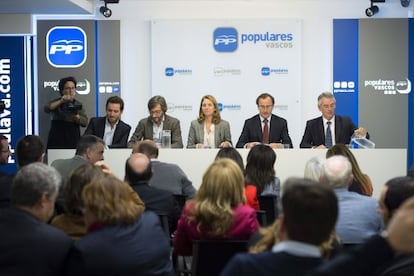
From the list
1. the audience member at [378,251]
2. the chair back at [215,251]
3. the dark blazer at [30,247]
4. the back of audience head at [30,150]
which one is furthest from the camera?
the back of audience head at [30,150]

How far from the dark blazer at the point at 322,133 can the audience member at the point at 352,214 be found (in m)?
3.62

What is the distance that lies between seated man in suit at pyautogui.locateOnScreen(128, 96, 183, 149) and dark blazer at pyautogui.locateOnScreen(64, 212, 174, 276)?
15.5 ft

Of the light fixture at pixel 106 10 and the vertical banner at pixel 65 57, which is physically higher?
the light fixture at pixel 106 10

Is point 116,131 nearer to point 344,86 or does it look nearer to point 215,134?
point 215,134

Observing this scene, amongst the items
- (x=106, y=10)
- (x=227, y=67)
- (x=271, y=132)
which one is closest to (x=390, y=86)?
(x=227, y=67)

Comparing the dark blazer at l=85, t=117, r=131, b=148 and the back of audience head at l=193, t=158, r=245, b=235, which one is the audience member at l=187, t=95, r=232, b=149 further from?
the back of audience head at l=193, t=158, r=245, b=235

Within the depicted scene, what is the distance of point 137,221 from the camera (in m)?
3.17

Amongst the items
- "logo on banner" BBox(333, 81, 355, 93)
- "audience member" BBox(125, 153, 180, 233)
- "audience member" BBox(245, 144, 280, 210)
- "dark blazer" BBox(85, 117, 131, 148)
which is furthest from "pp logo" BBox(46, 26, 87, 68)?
"audience member" BBox(125, 153, 180, 233)

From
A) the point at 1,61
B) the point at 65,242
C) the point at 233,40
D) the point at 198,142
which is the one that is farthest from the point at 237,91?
the point at 65,242

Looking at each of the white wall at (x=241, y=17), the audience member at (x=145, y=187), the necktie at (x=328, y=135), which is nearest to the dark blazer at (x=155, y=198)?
the audience member at (x=145, y=187)

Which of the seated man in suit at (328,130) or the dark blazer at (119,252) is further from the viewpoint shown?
the seated man in suit at (328,130)

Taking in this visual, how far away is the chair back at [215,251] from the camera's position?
3.41 m

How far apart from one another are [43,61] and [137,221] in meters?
7.64

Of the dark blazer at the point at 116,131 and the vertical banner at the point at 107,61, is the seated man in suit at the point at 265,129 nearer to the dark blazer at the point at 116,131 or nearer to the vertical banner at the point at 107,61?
the dark blazer at the point at 116,131
